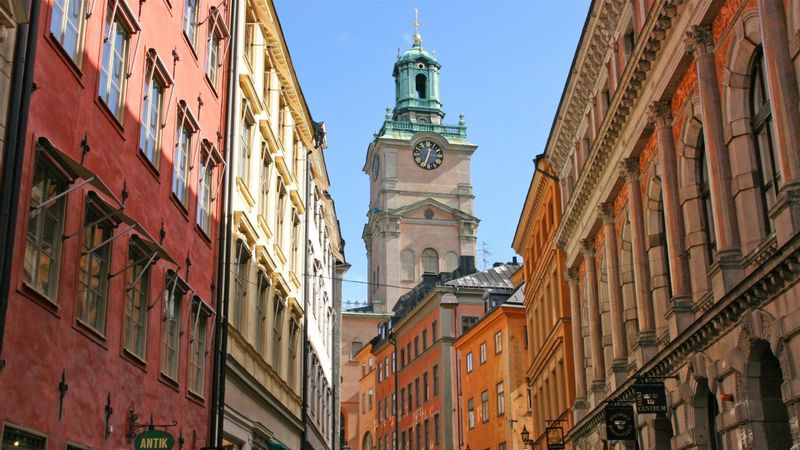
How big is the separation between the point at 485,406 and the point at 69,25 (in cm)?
4551

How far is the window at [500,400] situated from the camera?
53281mm

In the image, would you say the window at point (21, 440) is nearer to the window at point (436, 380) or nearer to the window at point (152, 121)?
the window at point (152, 121)

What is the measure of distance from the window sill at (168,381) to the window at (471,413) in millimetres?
41187

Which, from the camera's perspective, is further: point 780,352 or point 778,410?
point 778,410

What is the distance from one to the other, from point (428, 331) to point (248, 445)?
145 feet

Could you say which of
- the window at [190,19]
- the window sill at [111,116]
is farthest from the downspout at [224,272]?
the window sill at [111,116]

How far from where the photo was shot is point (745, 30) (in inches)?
725

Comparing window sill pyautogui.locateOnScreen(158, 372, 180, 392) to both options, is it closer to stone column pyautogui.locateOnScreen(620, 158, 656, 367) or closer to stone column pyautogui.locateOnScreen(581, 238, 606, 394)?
stone column pyautogui.locateOnScreen(620, 158, 656, 367)

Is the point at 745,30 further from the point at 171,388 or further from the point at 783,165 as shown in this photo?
the point at 171,388

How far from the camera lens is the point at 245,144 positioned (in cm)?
2616

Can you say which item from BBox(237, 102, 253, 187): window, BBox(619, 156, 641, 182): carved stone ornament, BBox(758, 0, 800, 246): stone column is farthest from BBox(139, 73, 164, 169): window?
BBox(619, 156, 641, 182): carved stone ornament

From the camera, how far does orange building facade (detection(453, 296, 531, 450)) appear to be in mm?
51969

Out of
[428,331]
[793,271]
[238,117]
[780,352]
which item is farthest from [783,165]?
[428,331]

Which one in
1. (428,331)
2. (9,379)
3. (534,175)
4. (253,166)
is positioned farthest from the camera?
(428,331)
